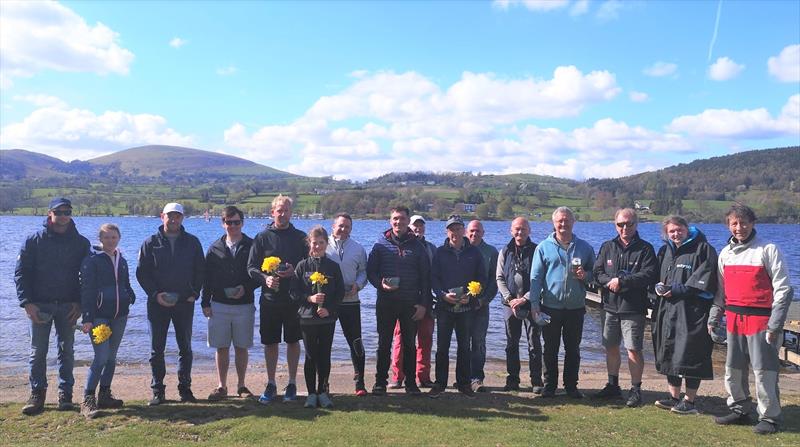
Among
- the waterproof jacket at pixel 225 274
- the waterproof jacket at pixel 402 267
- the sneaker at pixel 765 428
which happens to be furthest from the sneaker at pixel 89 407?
the sneaker at pixel 765 428

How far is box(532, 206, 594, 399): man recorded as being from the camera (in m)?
7.86

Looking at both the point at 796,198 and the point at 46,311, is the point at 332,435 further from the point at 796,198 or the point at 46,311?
the point at 796,198

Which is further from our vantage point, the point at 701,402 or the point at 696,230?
the point at 701,402

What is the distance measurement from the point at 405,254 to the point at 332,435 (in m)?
2.75

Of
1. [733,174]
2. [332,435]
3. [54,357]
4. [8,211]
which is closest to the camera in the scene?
[332,435]

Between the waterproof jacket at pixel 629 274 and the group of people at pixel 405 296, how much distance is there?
2 cm

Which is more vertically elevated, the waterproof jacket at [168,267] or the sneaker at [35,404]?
the waterproof jacket at [168,267]

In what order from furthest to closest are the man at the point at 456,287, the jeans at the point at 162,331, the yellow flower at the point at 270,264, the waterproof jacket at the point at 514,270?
1. the waterproof jacket at the point at 514,270
2. the man at the point at 456,287
3. the jeans at the point at 162,331
4. the yellow flower at the point at 270,264

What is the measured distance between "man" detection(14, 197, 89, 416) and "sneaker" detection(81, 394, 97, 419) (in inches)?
18.9

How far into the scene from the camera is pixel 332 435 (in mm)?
6195

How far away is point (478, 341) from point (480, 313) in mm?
452

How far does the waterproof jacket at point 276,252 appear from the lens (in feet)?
24.6

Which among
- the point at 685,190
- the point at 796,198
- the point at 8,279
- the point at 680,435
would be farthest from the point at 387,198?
the point at 680,435

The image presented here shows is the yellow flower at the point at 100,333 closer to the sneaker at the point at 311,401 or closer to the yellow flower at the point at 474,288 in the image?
the sneaker at the point at 311,401
